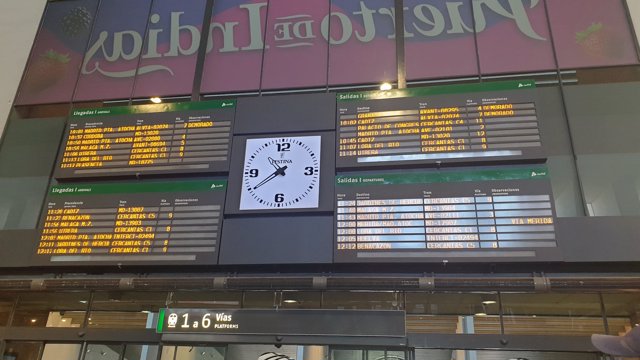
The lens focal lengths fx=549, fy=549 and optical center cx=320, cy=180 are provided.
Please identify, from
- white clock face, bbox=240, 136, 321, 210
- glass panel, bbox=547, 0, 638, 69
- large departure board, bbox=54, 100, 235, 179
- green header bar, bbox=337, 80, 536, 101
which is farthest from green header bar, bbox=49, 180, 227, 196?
glass panel, bbox=547, 0, 638, 69

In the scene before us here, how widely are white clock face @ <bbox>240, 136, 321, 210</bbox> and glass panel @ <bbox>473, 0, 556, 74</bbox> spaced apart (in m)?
2.46

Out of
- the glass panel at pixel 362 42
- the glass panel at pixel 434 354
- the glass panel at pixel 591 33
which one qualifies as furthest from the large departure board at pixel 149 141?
the glass panel at pixel 591 33

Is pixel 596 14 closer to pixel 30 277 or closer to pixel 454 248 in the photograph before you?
pixel 454 248

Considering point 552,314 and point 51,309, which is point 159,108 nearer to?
point 51,309

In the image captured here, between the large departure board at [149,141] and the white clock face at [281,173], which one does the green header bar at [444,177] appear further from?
the large departure board at [149,141]

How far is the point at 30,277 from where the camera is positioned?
20.9 ft

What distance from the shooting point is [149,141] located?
21.8 feet

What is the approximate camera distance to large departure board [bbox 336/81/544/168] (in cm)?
586

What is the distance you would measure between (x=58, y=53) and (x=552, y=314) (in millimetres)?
7434

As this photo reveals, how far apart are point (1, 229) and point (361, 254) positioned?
4463 millimetres

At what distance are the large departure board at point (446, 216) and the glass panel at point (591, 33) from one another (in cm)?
190

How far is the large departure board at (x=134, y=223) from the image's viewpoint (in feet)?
19.3

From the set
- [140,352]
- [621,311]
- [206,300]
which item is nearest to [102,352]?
[140,352]

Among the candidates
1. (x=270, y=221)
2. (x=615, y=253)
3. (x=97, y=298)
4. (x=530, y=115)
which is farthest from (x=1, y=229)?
(x=615, y=253)
